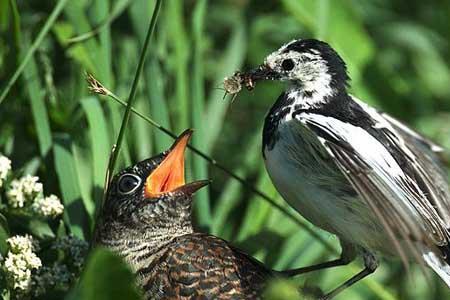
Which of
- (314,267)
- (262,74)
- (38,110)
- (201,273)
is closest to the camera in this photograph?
(201,273)

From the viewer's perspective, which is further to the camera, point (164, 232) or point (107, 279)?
point (164, 232)

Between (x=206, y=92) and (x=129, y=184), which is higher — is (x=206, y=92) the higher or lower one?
the lower one

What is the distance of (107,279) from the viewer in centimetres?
257

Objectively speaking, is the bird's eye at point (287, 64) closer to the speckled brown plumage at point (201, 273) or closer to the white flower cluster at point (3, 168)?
the speckled brown plumage at point (201, 273)

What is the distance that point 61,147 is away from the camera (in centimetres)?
437

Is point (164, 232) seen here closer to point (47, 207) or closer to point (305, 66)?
point (47, 207)

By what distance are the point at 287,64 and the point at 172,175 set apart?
0.50 metres

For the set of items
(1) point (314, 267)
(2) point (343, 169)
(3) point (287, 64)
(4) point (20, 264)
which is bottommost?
(1) point (314, 267)

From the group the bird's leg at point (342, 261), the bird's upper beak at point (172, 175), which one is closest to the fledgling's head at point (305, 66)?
the bird's upper beak at point (172, 175)

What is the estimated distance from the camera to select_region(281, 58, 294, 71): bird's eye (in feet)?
12.9

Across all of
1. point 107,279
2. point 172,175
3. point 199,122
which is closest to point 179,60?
point 199,122

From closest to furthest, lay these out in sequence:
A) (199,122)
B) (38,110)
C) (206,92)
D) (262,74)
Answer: (262,74) → (38,110) → (199,122) → (206,92)

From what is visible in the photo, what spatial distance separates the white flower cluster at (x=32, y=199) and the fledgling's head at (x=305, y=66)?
0.77 m

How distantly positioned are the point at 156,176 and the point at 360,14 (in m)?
2.40
